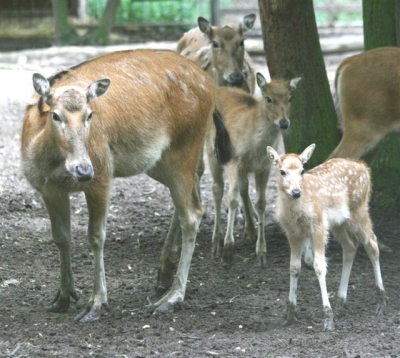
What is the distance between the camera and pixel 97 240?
21.0ft

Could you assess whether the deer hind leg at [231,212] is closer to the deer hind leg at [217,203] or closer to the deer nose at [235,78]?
the deer hind leg at [217,203]

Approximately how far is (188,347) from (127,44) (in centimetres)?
1491

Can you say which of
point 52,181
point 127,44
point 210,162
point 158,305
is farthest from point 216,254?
point 127,44

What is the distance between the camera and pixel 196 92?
699 centimetres

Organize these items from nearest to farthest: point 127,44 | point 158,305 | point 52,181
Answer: point 52,181 → point 158,305 → point 127,44

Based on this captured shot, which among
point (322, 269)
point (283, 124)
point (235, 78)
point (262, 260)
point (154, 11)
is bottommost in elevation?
point (262, 260)

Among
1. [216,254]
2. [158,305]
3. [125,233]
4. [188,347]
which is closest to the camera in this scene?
[188,347]

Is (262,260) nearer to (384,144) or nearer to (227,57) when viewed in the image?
(384,144)

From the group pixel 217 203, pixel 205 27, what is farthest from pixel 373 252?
pixel 205 27

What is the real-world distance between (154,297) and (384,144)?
3.35 meters

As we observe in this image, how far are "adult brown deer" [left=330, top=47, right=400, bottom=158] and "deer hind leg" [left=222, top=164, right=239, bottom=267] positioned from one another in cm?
96

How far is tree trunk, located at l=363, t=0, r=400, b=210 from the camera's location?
28.5 feet

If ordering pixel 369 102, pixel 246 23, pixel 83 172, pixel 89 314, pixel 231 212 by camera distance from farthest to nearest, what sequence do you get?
pixel 246 23, pixel 231 212, pixel 369 102, pixel 89 314, pixel 83 172

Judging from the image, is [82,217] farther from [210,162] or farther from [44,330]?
[44,330]
